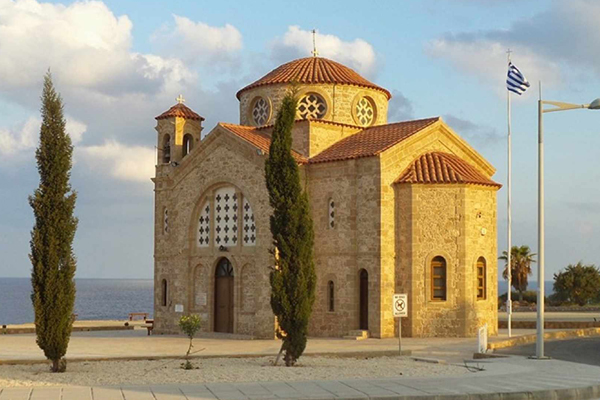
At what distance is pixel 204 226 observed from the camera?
34.8m

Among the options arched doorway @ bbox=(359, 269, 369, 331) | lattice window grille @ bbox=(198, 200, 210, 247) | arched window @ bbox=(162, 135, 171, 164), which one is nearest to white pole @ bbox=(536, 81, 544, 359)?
arched doorway @ bbox=(359, 269, 369, 331)

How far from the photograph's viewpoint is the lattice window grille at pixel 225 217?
33.3m

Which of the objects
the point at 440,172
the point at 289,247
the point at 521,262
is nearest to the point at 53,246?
the point at 289,247

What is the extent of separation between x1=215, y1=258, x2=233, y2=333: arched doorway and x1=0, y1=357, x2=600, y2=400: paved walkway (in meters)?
16.0

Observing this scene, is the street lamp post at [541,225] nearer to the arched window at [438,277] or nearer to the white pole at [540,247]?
the white pole at [540,247]

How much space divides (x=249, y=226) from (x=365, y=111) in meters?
8.05

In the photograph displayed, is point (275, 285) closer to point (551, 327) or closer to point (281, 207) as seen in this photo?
point (281, 207)

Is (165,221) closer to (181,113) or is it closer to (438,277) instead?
(181,113)

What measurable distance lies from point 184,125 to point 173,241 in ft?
17.3

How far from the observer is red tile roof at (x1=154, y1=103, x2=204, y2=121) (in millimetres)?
36375

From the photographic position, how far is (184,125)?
36.6m

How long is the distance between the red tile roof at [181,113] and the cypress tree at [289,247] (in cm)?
1546

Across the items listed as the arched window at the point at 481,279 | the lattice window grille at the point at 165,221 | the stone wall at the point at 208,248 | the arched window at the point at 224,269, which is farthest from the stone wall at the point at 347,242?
the lattice window grille at the point at 165,221

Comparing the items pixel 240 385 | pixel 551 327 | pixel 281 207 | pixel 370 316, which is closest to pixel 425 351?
pixel 370 316
